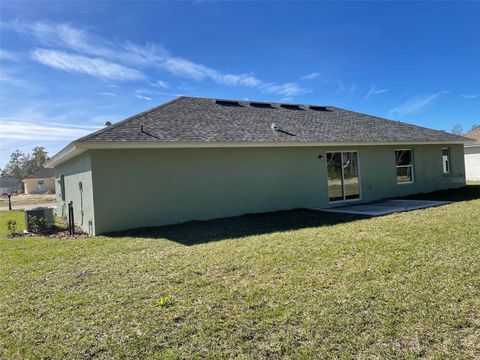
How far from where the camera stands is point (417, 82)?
24.0 meters

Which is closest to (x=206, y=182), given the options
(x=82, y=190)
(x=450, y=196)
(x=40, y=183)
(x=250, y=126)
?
(x=250, y=126)

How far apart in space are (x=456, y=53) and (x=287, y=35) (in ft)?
39.3

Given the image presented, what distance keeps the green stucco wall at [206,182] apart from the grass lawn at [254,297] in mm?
2309

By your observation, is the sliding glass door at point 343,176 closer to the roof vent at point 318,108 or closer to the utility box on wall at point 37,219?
the roof vent at point 318,108

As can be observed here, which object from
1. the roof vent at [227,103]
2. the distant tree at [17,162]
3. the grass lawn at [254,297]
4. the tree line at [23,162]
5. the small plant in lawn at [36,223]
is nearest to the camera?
the grass lawn at [254,297]

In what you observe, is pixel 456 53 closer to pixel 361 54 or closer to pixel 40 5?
pixel 361 54

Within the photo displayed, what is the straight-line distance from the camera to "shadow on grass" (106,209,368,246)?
887 cm

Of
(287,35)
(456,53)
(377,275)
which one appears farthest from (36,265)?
(456,53)

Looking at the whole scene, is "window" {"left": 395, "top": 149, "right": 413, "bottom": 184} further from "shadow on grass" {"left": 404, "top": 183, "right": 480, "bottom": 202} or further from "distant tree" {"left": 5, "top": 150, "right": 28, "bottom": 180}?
"distant tree" {"left": 5, "top": 150, "right": 28, "bottom": 180}

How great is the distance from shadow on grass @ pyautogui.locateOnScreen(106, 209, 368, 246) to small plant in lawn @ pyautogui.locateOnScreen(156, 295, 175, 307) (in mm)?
3493

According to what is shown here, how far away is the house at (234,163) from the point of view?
1014 centimetres

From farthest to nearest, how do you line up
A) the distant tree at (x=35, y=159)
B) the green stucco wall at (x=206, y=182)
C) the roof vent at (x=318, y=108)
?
the distant tree at (x=35, y=159)
the roof vent at (x=318, y=108)
the green stucco wall at (x=206, y=182)

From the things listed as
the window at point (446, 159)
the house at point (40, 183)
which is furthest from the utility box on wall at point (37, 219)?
the house at point (40, 183)

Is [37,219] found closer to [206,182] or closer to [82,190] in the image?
[82,190]
